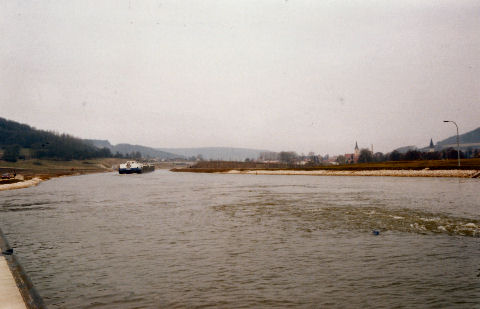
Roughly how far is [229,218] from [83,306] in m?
18.7

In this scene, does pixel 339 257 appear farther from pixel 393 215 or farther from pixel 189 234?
pixel 393 215

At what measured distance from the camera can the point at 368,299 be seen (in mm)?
11570

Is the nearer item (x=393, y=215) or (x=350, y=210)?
(x=393, y=215)

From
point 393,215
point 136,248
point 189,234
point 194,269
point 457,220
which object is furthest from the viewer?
point 393,215

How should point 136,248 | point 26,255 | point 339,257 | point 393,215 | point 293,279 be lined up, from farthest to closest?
point 393,215 < point 136,248 < point 26,255 < point 339,257 < point 293,279

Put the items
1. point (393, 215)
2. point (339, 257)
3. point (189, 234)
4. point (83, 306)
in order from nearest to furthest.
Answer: point (83, 306)
point (339, 257)
point (189, 234)
point (393, 215)

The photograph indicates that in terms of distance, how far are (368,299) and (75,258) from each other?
12.6 m

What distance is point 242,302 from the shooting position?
11500 millimetres

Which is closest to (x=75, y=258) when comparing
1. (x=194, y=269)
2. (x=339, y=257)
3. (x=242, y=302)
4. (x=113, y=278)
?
(x=113, y=278)

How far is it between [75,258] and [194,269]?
5998 millimetres

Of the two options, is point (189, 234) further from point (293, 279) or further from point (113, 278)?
point (293, 279)

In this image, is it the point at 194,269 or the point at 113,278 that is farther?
the point at 194,269

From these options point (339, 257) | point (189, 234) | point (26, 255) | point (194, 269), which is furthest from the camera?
point (189, 234)

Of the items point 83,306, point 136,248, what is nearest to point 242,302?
point 83,306
